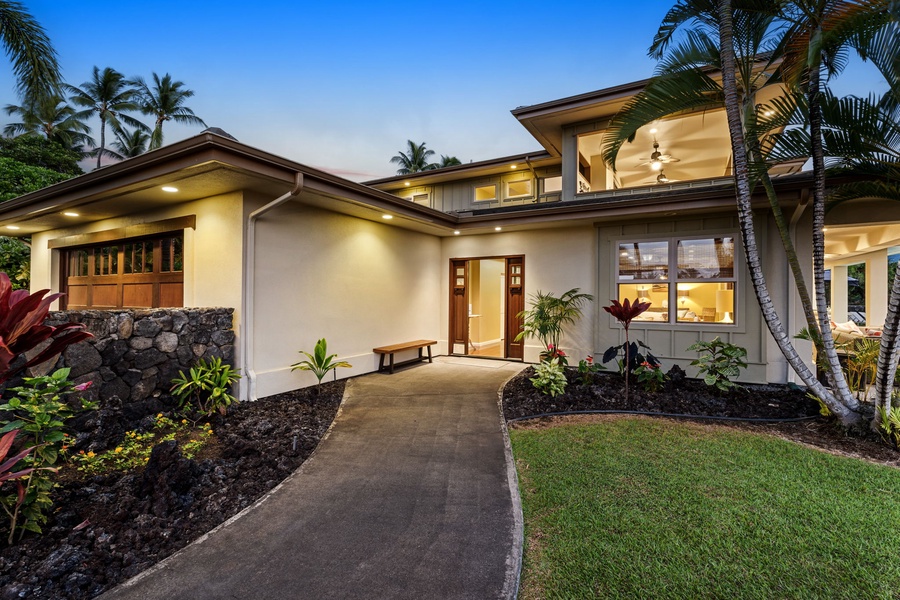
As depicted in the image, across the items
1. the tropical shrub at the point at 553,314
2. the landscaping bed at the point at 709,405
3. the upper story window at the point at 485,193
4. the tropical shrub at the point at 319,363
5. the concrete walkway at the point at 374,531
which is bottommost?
the concrete walkway at the point at 374,531

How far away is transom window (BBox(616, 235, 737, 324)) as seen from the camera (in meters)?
6.34

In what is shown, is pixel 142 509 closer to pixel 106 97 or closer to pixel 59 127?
pixel 59 127

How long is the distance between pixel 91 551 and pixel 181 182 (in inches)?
160

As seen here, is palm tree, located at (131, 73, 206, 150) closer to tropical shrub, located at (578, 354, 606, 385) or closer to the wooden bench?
the wooden bench

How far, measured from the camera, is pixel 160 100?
78.8 feet

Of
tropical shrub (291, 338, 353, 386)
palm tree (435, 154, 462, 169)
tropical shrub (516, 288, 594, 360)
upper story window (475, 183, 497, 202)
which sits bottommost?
tropical shrub (291, 338, 353, 386)

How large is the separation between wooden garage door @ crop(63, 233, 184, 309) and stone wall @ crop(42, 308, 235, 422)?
154cm

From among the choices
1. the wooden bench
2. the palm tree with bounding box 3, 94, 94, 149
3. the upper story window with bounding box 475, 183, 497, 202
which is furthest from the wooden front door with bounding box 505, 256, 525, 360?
the palm tree with bounding box 3, 94, 94, 149

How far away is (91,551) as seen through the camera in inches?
86.0

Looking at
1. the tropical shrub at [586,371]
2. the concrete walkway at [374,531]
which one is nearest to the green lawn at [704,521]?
the concrete walkway at [374,531]

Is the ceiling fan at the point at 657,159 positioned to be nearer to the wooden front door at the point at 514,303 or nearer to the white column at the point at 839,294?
the wooden front door at the point at 514,303

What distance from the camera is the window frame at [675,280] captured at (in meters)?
6.21

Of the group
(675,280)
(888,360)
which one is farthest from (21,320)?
(675,280)

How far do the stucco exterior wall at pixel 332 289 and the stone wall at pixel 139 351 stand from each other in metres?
0.64
